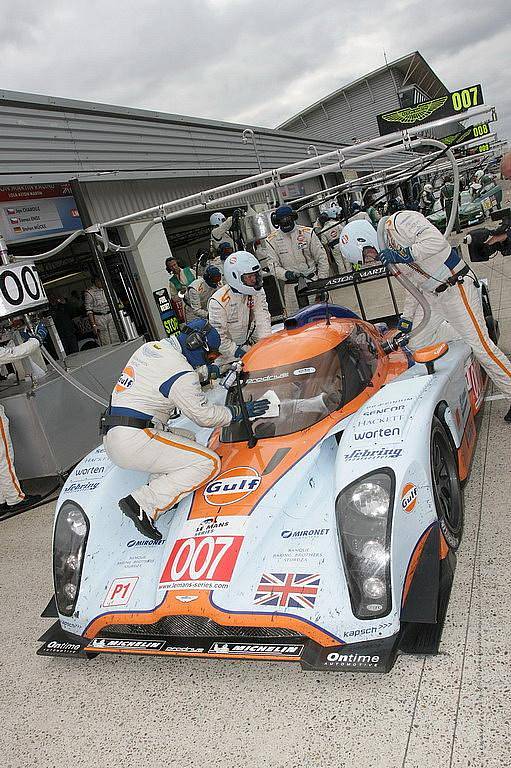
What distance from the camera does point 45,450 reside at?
20.3 feet

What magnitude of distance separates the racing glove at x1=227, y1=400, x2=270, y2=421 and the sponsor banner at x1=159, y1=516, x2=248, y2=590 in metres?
0.70

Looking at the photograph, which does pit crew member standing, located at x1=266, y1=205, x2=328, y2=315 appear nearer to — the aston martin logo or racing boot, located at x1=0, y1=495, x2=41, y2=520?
the aston martin logo

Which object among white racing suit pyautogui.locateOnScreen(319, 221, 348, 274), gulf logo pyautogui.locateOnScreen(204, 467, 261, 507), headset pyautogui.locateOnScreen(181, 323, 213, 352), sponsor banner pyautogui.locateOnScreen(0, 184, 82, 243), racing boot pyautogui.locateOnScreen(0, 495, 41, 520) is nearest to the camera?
gulf logo pyautogui.locateOnScreen(204, 467, 261, 507)

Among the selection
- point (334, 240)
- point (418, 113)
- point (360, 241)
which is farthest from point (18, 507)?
point (334, 240)

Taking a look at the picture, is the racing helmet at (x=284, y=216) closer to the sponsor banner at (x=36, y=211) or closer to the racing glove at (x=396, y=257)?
the racing glove at (x=396, y=257)

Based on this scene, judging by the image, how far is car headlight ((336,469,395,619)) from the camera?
2.60 m

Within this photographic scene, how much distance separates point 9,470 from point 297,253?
4936 mm

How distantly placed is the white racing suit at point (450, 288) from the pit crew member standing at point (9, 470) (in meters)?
3.59

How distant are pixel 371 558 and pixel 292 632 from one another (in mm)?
456

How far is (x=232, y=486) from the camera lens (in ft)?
11.2

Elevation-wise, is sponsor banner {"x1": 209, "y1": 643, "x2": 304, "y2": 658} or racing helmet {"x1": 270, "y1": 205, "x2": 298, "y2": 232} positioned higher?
racing helmet {"x1": 270, "y1": 205, "x2": 298, "y2": 232}

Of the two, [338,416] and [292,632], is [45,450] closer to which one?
[338,416]

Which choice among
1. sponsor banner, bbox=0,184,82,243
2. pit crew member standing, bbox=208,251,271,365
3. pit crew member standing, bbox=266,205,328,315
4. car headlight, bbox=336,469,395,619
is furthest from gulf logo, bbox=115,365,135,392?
sponsor banner, bbox=0,184,82,243

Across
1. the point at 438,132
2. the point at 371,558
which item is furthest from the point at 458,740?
the point at 438,132
